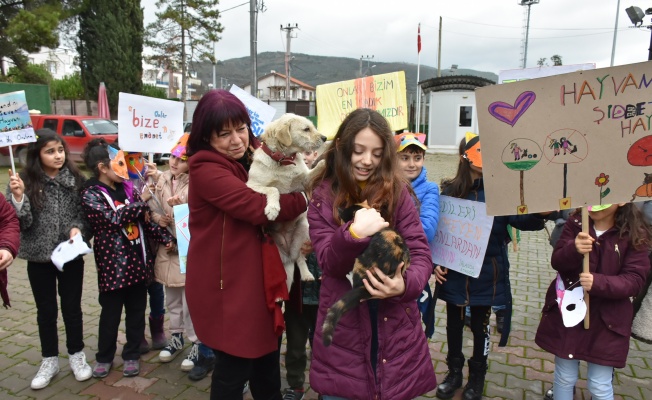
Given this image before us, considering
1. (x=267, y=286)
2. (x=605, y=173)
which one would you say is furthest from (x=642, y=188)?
(x=267, y=286)

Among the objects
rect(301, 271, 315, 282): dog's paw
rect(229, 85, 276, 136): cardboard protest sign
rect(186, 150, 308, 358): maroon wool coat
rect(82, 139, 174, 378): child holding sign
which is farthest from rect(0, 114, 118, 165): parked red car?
rect(186, 150, 308, 358): maroon wool coat

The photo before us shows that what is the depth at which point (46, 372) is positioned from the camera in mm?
3760

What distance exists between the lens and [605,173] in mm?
2568

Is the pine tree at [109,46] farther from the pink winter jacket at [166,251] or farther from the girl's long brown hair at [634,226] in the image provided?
the girl's long brown hair at [634,226]

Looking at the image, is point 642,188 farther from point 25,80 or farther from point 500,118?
point 25,80

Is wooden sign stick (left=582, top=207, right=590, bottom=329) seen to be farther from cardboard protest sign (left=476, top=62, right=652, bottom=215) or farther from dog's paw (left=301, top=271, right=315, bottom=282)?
dog's paw (left=301, top=271, right=315, bottom=282)

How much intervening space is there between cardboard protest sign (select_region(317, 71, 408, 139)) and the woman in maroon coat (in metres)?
2.73

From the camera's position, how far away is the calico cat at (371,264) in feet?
6.20

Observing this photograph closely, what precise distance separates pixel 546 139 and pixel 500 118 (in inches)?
11.6

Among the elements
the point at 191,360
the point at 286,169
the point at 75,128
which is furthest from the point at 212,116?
the point at 75,128

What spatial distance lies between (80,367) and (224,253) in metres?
2.40

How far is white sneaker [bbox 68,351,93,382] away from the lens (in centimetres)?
380

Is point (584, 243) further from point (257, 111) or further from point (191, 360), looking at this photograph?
point (191, 360)

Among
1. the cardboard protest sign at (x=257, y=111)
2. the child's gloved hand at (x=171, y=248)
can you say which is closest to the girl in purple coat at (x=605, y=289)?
the cardboard protest sign at (x=257, y=111)
